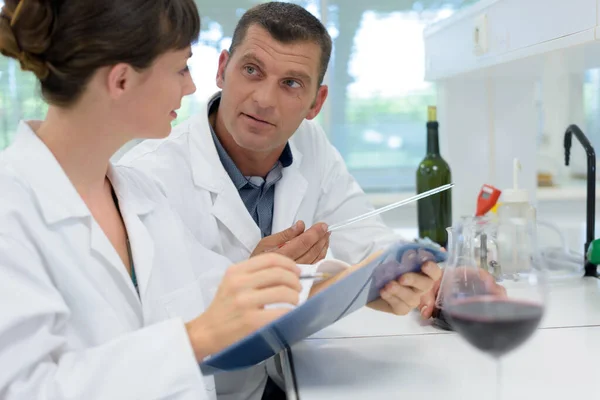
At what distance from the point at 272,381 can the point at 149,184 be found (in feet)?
1.75

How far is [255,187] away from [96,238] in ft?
2.78

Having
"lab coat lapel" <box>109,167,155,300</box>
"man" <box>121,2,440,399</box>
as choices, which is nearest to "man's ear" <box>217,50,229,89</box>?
"man" <box>121,2,440,399</box>

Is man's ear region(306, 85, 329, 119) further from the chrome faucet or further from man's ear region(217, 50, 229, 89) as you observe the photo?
the chrome faucet

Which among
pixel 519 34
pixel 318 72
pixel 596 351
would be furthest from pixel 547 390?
pixel 318 72

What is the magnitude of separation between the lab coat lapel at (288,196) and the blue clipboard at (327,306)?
65 centimetres

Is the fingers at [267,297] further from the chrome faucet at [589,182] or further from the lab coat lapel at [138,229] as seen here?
the chrome faucet at [589,182]

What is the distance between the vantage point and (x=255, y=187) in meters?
1.91

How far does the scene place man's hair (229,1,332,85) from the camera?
70.3 inches

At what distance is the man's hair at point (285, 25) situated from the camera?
5.86ft

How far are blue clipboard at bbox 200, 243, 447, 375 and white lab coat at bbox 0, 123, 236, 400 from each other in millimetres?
71

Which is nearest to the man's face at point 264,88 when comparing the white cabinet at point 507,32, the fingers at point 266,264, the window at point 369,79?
the white cabinet at point 507,32

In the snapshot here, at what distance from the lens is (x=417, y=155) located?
391 centimetres

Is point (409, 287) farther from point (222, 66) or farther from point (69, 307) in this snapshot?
point (222, 66)

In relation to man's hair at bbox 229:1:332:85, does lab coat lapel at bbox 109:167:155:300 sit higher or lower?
lower
